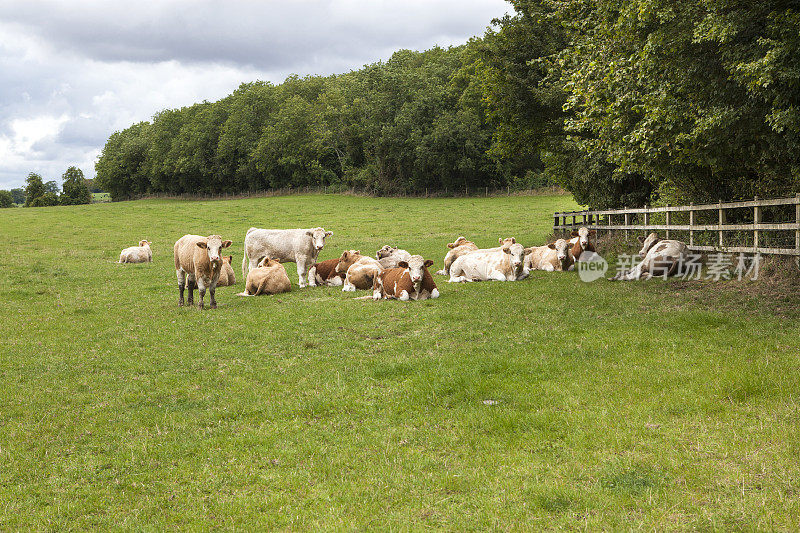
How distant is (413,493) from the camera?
4.58 meters

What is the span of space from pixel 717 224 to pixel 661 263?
78.8 inches

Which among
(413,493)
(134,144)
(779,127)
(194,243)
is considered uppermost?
(134,144)

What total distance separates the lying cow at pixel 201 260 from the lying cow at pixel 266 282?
5.98 feet

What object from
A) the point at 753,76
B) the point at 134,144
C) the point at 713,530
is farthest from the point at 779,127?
the point at 134,144

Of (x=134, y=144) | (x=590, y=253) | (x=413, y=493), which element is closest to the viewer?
(x=413, y=493)

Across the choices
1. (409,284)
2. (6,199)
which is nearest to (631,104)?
(409,284)

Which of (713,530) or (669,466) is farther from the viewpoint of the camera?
(669,466)

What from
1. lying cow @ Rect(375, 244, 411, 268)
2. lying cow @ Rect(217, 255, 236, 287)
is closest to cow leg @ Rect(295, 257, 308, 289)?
lying cow @ Rect(217, 255, 236, 287)

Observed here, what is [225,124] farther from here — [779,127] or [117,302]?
[779,127]

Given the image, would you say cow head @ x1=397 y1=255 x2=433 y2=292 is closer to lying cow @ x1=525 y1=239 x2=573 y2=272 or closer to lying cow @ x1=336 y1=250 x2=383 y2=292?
lying cow @ x1=336 y1=250 x2=383 y2=292

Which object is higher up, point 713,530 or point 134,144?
point 134,144

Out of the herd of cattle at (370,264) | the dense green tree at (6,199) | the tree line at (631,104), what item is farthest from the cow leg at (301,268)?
the dense green tree at (6,199)

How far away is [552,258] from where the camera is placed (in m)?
18.5

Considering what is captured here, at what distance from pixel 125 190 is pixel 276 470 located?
107 metres
